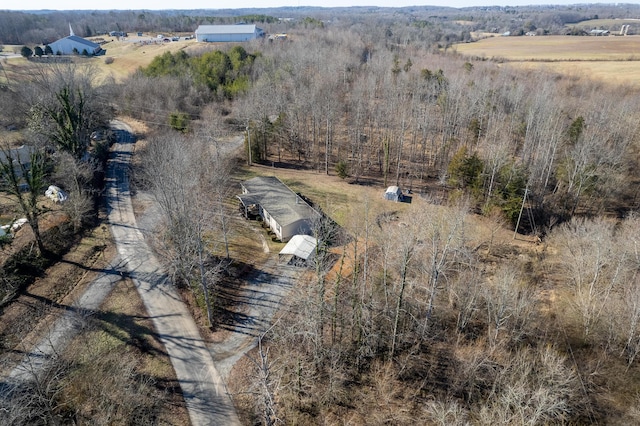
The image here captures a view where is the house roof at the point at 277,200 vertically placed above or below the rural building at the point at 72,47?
below

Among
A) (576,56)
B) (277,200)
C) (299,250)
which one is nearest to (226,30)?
(576,56)

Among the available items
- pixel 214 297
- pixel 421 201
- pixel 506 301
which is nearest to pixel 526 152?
pixel 421 201

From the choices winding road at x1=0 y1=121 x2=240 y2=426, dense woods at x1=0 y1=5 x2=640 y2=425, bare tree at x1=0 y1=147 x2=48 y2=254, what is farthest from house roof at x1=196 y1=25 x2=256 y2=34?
bare tree at x1=0 y1=147 x2=48 y2=254

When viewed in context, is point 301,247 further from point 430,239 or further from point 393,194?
point 393,194

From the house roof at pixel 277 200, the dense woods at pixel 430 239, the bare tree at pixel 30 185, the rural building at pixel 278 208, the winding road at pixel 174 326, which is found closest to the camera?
the winding road at pixel 174 326

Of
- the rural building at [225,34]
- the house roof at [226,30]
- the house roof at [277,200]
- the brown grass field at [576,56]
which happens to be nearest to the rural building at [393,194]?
the house roof at [277,200]

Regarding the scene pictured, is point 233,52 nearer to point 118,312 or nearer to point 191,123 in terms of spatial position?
point 191,123

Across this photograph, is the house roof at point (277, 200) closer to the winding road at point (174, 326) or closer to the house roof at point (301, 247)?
the house roof at point (301, 247)

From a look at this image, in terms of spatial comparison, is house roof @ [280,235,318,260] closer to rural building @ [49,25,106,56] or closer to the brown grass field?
the brown grass field
